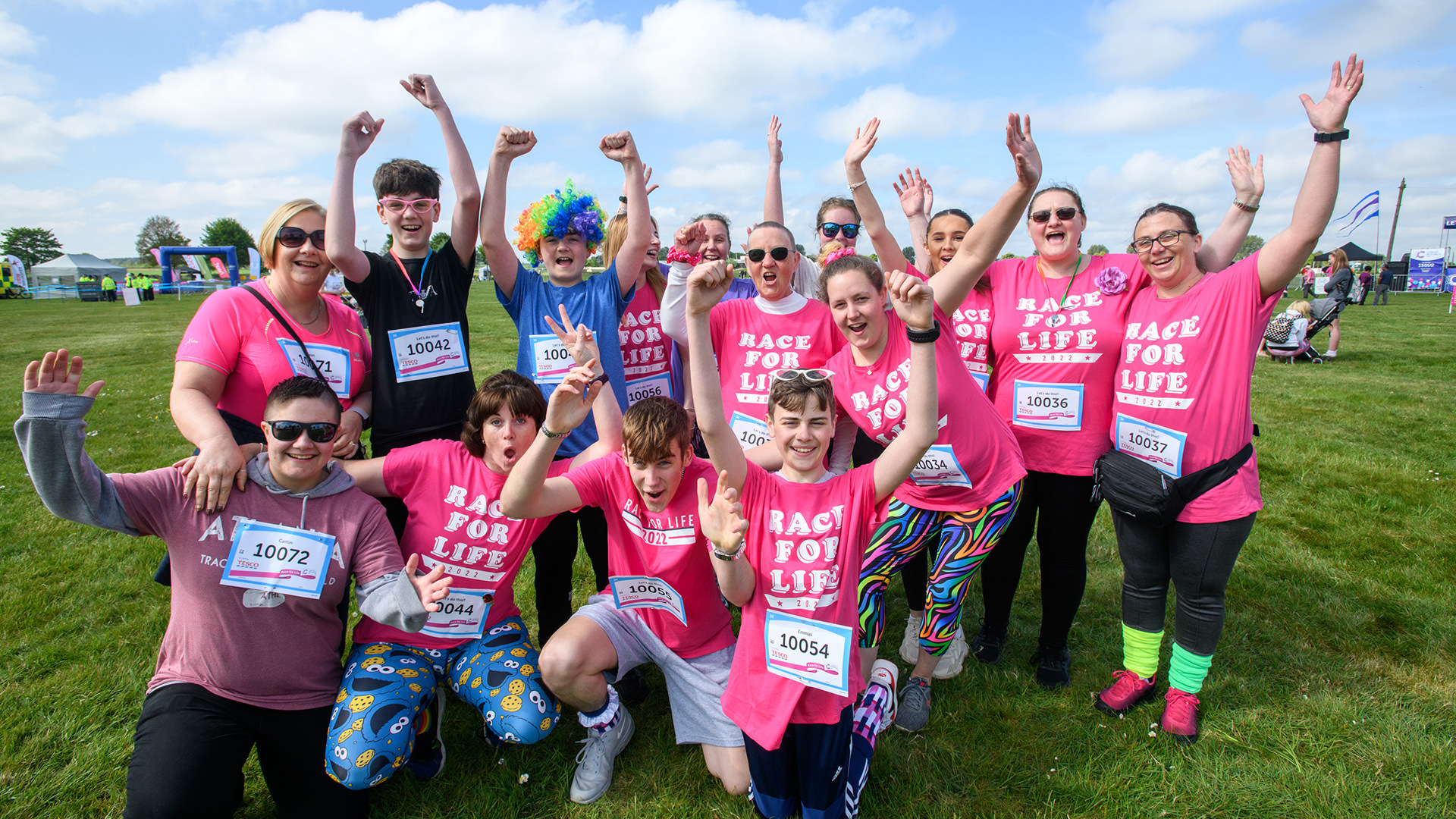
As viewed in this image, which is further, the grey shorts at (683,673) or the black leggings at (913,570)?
the black leggings at (913,570)

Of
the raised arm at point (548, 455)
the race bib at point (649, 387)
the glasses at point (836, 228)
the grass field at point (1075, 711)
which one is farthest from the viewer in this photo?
the glasses at point (836, 228)

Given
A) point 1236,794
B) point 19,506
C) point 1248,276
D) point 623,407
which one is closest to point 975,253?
point 1248,276

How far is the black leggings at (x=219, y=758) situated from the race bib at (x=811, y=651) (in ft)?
5.84

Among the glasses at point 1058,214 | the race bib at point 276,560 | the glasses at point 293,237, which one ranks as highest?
the glasses at point 1058,214

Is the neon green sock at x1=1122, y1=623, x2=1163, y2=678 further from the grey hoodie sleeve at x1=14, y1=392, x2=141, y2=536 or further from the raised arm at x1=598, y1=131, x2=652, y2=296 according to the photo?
the grey hoodie sleeve at x1=14, y1=392, x2=141, y2=536

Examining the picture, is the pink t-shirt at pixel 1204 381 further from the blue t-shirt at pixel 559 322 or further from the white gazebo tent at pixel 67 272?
the white gazebo tent at pixel 67 272

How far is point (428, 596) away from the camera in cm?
252

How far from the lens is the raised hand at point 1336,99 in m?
2.57

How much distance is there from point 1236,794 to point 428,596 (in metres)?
3.32

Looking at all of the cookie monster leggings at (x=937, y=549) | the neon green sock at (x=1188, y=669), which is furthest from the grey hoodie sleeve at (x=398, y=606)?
the neon green sock at (x=1188, y=669)

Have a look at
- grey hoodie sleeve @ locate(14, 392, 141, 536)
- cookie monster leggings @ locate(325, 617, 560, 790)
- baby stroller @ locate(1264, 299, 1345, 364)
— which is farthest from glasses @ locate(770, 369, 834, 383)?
baby stroller @ locate(1264, 299, 1345, 364)

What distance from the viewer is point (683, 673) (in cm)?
301

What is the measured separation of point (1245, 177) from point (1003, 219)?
1.63 metres

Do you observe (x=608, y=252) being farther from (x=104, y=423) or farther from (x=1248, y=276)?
(x=104, y=423)
